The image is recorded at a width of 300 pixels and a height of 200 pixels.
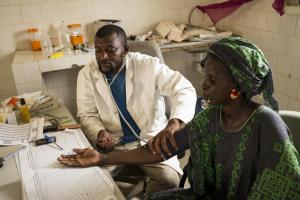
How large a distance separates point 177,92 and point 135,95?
0.26 m

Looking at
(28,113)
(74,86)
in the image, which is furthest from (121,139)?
(74,86)

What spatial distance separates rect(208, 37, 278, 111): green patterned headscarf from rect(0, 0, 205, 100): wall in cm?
204

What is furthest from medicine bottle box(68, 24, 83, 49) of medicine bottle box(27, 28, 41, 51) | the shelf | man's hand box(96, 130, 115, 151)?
the shelf

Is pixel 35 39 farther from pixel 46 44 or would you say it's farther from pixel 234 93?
pixel 234 93

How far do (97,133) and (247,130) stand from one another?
0.88m

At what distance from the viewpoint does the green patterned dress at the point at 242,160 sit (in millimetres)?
961

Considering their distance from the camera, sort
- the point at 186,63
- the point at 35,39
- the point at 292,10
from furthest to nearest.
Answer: the point at 186,63, the point at 35,39, the point at 292,10

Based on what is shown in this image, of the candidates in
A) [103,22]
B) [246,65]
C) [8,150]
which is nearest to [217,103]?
[246,65]

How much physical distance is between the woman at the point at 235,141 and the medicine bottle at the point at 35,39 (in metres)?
1.75

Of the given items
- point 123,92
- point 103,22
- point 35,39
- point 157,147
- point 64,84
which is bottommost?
point 64,84

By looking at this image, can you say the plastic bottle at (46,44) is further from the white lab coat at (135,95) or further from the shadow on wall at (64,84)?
the white lab coat at (135,95)

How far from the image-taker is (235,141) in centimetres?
112

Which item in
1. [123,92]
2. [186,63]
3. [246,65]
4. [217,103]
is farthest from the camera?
[186,63]

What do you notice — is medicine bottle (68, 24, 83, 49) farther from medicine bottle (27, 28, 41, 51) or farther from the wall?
medicine bottle (27, 28, 41, 51)
